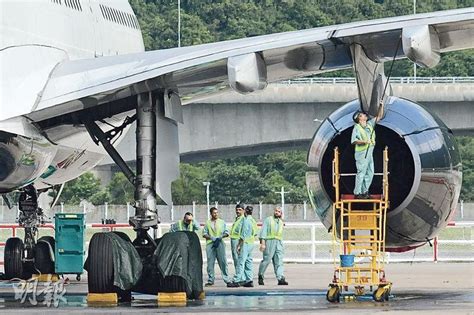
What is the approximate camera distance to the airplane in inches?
733

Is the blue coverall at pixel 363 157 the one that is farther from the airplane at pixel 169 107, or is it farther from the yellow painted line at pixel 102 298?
the yellow painted line at pixel 102 298

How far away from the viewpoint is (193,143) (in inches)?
2350

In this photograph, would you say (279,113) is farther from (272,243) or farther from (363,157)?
(363,157)

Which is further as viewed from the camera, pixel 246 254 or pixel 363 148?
pixel 246 254

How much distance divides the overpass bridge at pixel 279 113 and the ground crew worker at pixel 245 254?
32651 mm

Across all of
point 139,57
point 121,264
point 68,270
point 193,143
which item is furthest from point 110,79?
point 193,143

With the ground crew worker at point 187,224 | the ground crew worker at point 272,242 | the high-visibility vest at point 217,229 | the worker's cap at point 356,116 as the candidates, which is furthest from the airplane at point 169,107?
the ground crew worker at point 272,242

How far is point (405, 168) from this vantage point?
1959 centimetres

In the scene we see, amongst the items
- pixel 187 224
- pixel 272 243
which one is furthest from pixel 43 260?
pixel 272 243

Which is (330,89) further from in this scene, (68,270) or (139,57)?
(139,57)

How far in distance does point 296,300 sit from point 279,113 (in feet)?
131

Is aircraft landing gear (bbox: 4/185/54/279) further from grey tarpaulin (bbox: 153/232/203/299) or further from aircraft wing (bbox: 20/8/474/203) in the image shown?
grey tarpaulin (bbox: 153/232/203/299)

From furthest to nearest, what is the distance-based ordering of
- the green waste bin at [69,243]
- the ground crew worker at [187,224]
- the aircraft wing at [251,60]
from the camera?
the green waste bin at [69,243]
the ground crew worker at [187,224]
the aircraft wing at [251,60]

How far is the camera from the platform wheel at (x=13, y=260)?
25.8m
